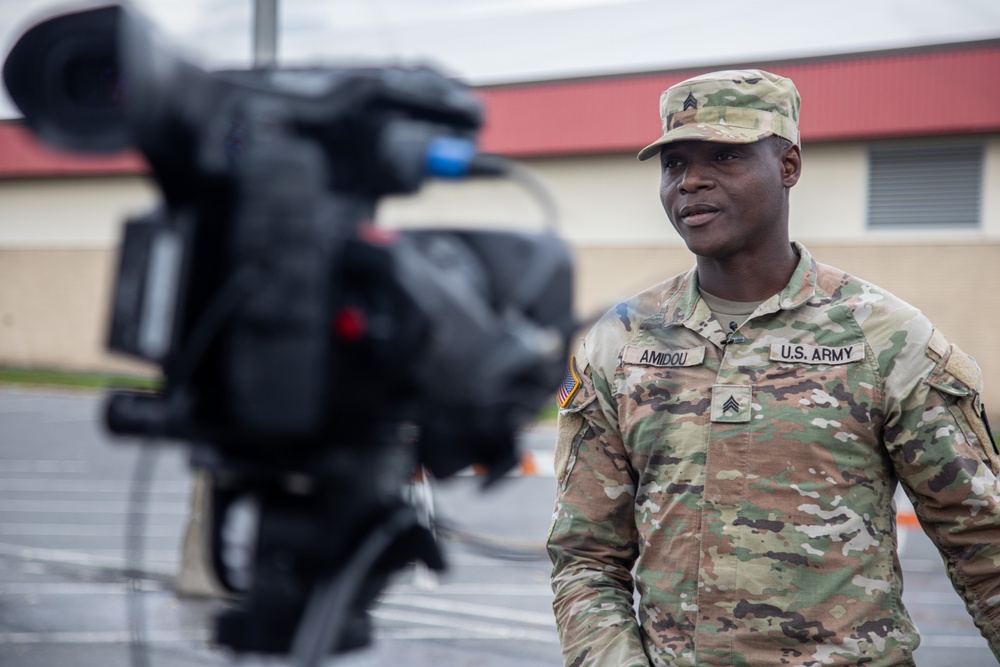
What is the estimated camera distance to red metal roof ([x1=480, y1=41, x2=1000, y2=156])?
14.6 metres

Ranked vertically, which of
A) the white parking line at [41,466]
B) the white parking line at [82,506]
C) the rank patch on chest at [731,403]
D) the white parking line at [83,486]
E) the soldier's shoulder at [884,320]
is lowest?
the white parking line at [41,466]

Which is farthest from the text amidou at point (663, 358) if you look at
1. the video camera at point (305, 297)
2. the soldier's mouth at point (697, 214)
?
the video camera at point (305, 297)

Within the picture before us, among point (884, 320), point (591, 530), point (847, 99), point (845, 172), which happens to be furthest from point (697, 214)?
point (845, 172)

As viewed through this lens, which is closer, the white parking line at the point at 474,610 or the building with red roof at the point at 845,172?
the white parking line at the point at 474,610

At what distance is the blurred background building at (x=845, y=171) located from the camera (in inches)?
588

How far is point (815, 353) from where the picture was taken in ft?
7.07

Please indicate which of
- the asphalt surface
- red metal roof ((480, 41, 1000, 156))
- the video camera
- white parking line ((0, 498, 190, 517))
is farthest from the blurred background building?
the video camera

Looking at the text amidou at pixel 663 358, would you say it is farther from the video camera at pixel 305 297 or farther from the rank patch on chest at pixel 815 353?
the video camera at pixel 305 297

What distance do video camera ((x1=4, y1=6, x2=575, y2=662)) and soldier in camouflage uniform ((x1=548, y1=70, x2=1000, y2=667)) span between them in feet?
2.85

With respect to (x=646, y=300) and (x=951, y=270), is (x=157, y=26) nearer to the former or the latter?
(x=646, y=300)

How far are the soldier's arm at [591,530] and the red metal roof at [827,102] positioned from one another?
10.5 m

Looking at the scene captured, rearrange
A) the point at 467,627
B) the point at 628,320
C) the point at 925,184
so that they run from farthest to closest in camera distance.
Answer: the point at 925,184
the point at 467,627
the point at 628,320

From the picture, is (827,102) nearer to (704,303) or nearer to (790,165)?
(790,165)

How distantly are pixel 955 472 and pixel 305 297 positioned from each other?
4.64ft
